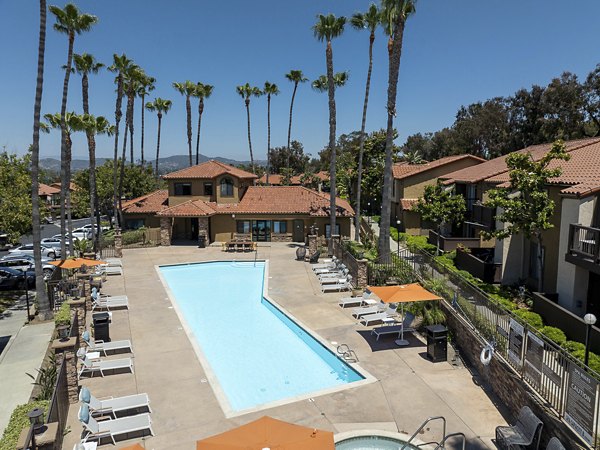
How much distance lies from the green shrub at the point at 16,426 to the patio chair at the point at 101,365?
132 inches

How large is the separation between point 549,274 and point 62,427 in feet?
65.6

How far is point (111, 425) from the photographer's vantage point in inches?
417

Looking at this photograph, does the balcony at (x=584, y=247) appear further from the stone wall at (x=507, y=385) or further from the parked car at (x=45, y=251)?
the parked car at (x=45, y=251)

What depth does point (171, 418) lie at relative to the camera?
11445 millimetres

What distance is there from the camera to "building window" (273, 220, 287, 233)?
Answer: 40.3m

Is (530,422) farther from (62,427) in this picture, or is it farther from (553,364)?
(62,427)

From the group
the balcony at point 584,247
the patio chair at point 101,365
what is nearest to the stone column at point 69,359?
the patio chair at point 101,365

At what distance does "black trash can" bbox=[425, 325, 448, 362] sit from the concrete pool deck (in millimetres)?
308

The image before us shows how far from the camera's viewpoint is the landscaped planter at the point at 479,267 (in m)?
23.7

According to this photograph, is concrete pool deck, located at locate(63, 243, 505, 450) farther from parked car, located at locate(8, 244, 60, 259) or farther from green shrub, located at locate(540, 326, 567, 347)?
parked car, located at locate(8, 244, 60, 259)

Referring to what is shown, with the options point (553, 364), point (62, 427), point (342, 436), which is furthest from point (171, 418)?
point (553, 364)

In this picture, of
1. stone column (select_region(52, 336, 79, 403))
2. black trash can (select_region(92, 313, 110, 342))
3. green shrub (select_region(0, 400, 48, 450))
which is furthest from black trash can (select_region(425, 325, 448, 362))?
black trash can (select_region(92, 313, 110, 342))

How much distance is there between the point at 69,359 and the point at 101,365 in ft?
7.13

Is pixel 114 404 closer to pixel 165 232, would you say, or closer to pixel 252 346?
pixel 252 346
